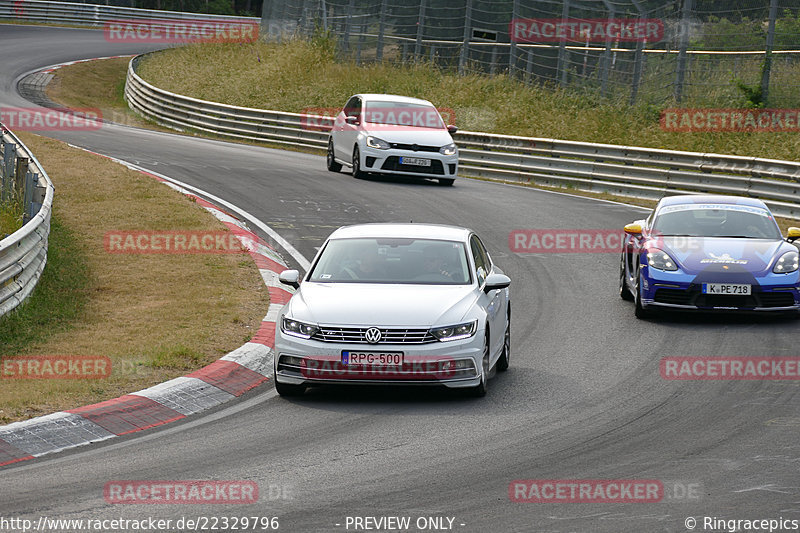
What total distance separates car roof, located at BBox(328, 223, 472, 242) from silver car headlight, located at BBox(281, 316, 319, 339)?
58.1 inches

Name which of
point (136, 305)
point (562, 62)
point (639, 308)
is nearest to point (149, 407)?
point (136, 305)

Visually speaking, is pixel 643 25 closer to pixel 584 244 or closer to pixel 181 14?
pixel 584 244

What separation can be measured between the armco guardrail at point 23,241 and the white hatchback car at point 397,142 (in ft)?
30.0

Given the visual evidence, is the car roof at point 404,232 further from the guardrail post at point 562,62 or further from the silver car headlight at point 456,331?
the guardrail post at point 562,62

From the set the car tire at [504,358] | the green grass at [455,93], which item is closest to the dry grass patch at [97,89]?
the green grass at [455,93]

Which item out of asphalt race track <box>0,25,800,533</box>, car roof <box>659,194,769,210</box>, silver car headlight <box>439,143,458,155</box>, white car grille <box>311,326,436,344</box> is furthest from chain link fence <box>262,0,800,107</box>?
Answer: white car grille <box>311,326,436,344</box>

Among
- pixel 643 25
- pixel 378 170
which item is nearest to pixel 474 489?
pixel 378 170

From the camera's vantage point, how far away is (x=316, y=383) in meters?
9.27

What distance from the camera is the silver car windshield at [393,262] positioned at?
10.2m

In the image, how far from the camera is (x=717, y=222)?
1404 centimetres

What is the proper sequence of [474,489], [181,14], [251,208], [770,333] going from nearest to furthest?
[474,489]
[770,333]
[251,208]
[181,14]

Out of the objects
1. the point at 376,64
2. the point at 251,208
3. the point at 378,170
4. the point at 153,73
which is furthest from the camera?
the point at 153,73

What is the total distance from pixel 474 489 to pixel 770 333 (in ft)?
21.7

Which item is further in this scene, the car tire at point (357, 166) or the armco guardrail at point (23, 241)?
the car tire at point (357, 166)
